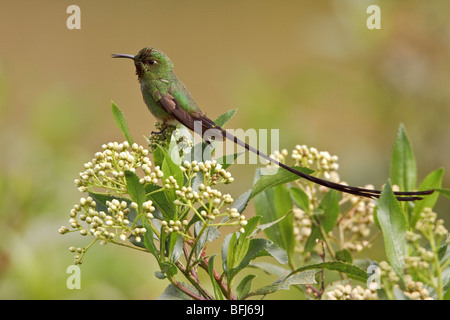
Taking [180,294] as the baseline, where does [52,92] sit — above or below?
above

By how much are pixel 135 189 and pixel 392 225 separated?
0.37 meters

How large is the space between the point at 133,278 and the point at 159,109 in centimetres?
61

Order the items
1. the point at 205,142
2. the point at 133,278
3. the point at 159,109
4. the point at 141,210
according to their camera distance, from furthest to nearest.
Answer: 1. the point at 133,278
2. the point at 159,109
3. the point at 205,142
4. the point at 141,210

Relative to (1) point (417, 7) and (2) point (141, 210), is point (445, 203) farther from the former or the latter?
(2) point (141, 210)

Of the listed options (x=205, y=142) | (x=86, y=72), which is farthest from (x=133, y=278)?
(x=86, y=72)

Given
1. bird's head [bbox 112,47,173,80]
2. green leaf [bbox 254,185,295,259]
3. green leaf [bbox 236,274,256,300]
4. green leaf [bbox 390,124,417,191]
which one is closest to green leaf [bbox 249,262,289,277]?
green leaf [bbox 254,185,295,259]

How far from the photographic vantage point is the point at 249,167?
2.14 metres

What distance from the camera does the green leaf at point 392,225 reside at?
81 centimetres

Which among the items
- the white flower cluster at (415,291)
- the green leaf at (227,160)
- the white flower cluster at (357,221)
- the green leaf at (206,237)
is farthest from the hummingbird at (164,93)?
the white flower cluster at (415,291)

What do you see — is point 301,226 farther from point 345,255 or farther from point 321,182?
point 321,182

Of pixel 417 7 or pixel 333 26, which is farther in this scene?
pixel 333 26

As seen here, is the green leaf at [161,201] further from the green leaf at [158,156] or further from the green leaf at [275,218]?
the green leaf at [275,218]

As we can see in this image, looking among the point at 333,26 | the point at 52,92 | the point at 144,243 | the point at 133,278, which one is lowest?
the point at 133,278

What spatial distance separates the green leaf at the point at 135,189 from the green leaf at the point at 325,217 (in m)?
0.40
